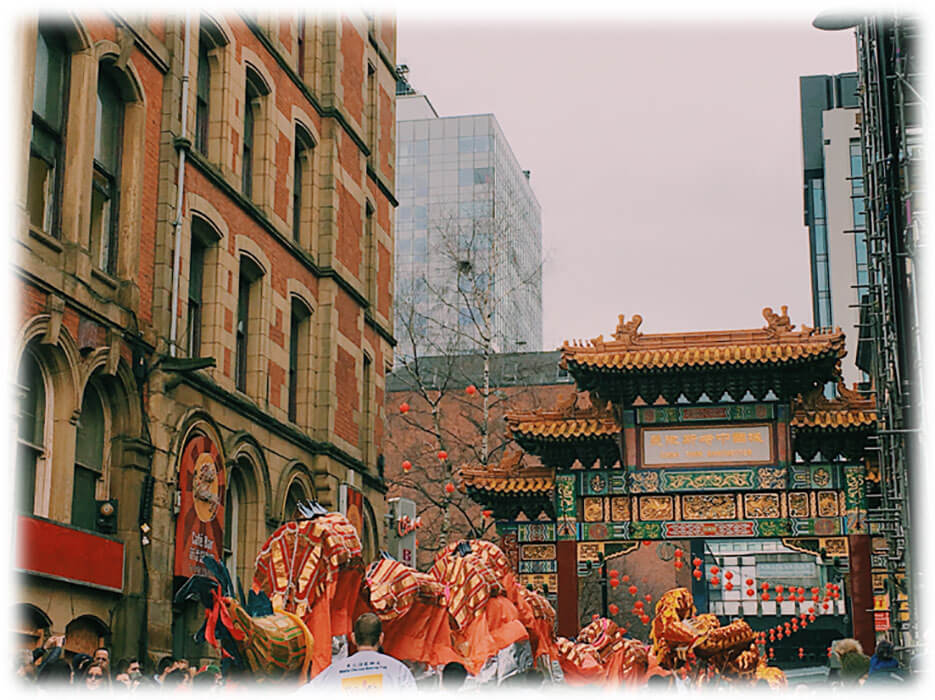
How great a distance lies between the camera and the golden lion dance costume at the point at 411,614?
12453 millimetres

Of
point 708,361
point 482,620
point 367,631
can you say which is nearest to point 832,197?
point 708,361

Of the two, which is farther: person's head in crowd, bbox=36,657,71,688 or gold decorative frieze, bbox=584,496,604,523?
A: gold decorative frieze, bbox=584,496,604,523

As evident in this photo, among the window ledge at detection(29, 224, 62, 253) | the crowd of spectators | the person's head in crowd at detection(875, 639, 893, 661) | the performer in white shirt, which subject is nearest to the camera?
the performer in white shirt

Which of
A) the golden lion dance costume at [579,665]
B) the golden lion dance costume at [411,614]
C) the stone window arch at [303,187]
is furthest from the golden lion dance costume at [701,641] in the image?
the stone window arch at [303,187]

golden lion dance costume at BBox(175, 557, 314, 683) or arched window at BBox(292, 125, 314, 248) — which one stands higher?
arched window at BBox(292, 125, 314, 248)

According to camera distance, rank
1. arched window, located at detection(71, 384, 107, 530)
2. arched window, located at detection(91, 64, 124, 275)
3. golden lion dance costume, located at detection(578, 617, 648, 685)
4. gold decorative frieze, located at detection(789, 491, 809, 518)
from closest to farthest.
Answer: arched window, located at detection(71, 384, 107, 530) < golden lion dance costume, located at detection(578, 617, 648, 685) < arched window, located at detection(91, 64, 124, 275) < gold decorative frieze, located at detection(789, 491, 809, 518)

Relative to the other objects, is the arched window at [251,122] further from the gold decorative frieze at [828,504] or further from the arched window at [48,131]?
the gold decorative frieze at [828,504]

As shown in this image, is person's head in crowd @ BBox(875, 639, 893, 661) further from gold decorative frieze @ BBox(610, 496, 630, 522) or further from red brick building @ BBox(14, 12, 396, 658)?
gold decorative frieze @ BBox(610, 496, 630, 522)

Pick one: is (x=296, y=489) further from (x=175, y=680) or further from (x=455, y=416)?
(x=455, y=416)

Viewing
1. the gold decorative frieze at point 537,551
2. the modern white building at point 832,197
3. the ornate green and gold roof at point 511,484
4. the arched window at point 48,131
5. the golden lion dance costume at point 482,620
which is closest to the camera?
the golden lion dance costume at point 482,620

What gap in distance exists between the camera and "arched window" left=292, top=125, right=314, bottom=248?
2570cm

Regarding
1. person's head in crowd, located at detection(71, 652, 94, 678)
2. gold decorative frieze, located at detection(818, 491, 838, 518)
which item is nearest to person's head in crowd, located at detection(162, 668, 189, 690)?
person's head in crowd, located at detection(71, 652, 94, 678)

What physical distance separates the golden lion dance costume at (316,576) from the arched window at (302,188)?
49.2ft

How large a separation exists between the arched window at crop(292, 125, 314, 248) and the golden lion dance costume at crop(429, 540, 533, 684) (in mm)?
12109
